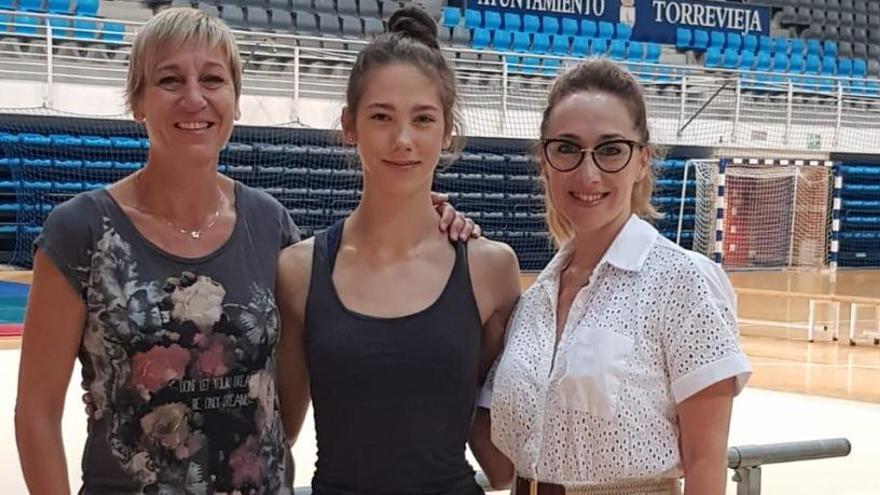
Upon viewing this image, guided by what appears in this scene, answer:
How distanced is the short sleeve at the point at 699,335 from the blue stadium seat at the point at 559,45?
615 inches

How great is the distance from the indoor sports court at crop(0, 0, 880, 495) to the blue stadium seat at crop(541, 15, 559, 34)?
37mm

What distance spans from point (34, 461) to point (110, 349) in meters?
0.20

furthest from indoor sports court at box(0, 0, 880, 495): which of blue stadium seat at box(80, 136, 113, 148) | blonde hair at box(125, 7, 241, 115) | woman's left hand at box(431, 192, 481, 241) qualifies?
blonde hair at box(125, 7, 241, 115)

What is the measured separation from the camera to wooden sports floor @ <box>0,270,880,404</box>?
293 inches

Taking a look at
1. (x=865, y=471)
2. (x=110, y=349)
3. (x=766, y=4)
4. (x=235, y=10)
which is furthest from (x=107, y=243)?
(x=766, y=4)

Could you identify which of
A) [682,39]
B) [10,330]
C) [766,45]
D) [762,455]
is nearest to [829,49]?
[766,45]

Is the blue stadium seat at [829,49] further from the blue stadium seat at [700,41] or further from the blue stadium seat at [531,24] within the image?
the blue stadium seat at [531,24]

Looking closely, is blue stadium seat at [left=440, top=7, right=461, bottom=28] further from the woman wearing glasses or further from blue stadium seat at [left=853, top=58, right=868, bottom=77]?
the woman wearing glasses

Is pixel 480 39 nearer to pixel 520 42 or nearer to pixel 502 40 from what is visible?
pixel 502 40

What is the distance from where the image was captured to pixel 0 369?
704 centimetres

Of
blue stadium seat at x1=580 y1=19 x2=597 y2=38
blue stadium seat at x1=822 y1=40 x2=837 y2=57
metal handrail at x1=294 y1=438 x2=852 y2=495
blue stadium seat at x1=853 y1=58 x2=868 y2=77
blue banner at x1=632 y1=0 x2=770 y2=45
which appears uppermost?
blue banner at x1=632 y1=0 x2=770 y2=45

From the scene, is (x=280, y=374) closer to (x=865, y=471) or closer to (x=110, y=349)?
(x=110, y=349)

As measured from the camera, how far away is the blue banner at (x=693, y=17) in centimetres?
1902

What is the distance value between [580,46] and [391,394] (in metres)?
16.2
